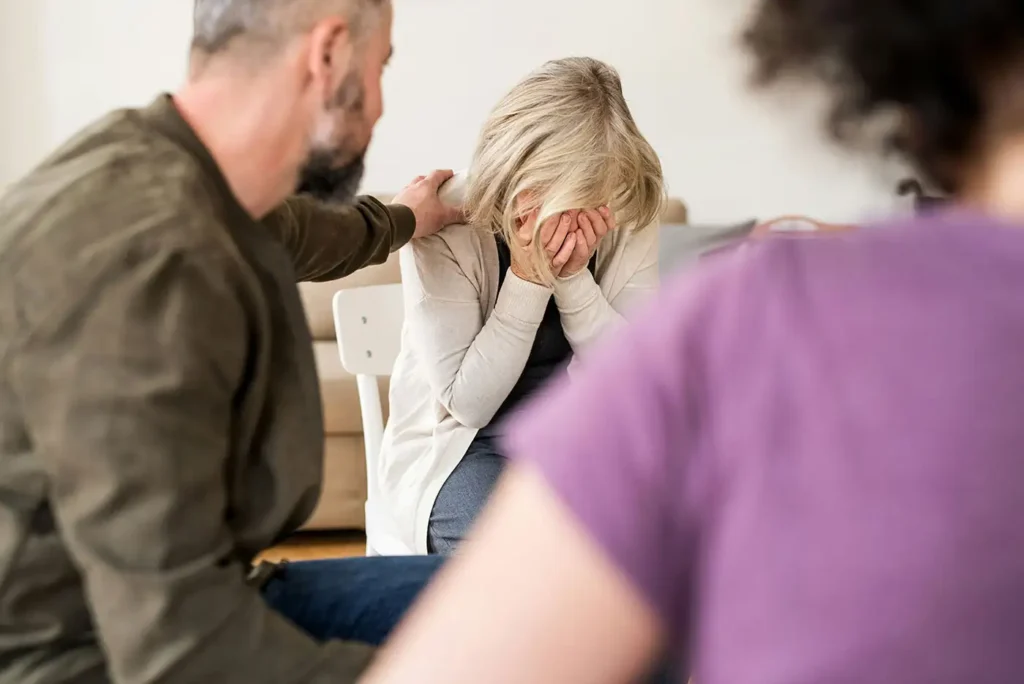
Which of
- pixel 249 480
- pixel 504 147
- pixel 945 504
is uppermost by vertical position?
pixel 945 504

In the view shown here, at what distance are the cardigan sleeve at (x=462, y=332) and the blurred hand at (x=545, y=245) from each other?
0.8 inches

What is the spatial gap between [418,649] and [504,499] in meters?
0.07

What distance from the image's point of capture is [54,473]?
1.97 ft

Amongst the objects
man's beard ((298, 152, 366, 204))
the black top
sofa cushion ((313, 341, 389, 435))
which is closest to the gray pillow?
sofa cushion ((313, 341, 389, 435))

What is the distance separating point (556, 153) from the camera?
130 cm

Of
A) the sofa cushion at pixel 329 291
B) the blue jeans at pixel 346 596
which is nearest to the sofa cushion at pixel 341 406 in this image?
the sofa cushion at pixel 329 291

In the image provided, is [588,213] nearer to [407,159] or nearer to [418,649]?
[418,649]

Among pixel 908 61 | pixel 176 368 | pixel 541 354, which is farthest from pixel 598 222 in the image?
pixel 908 61

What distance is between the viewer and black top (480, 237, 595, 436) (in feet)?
4.68

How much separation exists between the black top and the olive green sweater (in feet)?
2.39

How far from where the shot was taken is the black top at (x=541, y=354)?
143 centimetres

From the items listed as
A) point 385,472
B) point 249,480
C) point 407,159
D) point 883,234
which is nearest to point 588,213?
point 385,472

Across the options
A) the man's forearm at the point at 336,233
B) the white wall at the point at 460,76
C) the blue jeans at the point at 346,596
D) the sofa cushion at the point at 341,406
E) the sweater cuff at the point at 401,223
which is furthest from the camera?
the white wall at the point at 460,76

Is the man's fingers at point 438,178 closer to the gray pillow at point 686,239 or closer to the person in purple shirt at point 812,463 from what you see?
the person in purple shirt at point 812,463
